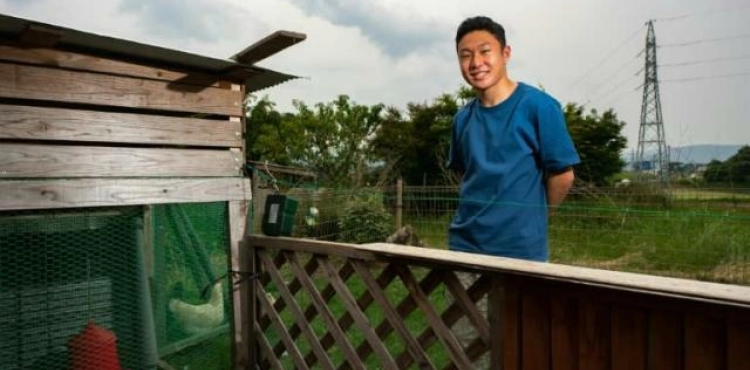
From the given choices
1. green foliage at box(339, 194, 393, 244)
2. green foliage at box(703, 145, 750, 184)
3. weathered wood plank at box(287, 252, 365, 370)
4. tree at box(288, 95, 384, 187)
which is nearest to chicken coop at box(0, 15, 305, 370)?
weathered wood plank at box(287, 252, 365, 370)

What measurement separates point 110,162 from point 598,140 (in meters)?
9.67

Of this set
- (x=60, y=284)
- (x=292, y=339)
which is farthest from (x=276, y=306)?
(x=60, y=284)

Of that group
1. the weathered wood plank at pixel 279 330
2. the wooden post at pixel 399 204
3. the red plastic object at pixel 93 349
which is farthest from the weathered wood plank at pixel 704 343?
the wooden post at pixel 399 204

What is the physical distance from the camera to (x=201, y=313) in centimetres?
320

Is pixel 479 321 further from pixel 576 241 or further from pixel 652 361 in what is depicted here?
pixel 576 241

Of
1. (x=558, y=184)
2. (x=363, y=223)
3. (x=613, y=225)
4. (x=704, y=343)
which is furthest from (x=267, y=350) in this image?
(x=363, y=223)

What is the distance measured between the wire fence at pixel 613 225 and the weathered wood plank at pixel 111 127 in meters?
0.89

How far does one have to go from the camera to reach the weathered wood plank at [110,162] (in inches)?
96.0

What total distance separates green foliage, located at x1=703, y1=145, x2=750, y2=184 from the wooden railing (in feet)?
15.8

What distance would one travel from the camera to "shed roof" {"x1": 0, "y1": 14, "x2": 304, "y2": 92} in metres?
2.36

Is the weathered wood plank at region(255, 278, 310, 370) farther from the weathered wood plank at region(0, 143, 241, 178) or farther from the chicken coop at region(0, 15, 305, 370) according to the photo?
the weathered wood plank at region(0, 143, 241, 178)

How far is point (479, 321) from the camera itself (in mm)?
1907

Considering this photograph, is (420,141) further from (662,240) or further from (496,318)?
(496,318)

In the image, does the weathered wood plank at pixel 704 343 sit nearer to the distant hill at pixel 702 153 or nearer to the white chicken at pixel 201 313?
the white chicken at pixel 201 313
